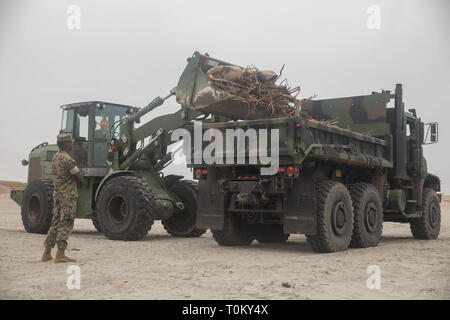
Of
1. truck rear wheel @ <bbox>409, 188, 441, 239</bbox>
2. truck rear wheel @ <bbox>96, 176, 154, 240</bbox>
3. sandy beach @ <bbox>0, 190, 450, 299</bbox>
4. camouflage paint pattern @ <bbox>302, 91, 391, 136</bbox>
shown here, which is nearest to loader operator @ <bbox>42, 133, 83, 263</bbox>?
sandy beach @ <bbox>0, 190, 450, 299</bbox>

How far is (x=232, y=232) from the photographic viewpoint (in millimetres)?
9922

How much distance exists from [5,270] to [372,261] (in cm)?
500

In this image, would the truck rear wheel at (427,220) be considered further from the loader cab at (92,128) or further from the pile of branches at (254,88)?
the loader cab at (92,128)

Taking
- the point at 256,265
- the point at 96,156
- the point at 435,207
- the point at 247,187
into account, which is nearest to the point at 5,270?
the point at 256,265

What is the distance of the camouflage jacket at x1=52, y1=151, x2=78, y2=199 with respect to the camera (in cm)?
768

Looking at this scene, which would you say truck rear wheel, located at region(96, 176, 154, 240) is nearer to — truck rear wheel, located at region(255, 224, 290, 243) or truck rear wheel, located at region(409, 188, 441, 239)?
truck rear wheel, located at region(255, 224, 290, 243)

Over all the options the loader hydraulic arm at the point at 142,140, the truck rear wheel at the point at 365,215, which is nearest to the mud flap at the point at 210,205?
the loader hydraulic arm at the point at 142,140

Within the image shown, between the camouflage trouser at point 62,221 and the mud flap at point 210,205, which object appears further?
the mud flap at point 210,205

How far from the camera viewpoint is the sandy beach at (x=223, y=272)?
5402 millimetres

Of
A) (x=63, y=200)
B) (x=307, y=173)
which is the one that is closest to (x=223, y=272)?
(x=63, y=200)

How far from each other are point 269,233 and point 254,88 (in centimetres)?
310

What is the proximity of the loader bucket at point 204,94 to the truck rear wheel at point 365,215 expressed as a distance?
2.50m

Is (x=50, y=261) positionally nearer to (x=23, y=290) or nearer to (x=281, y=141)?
(x=23, y=290)
